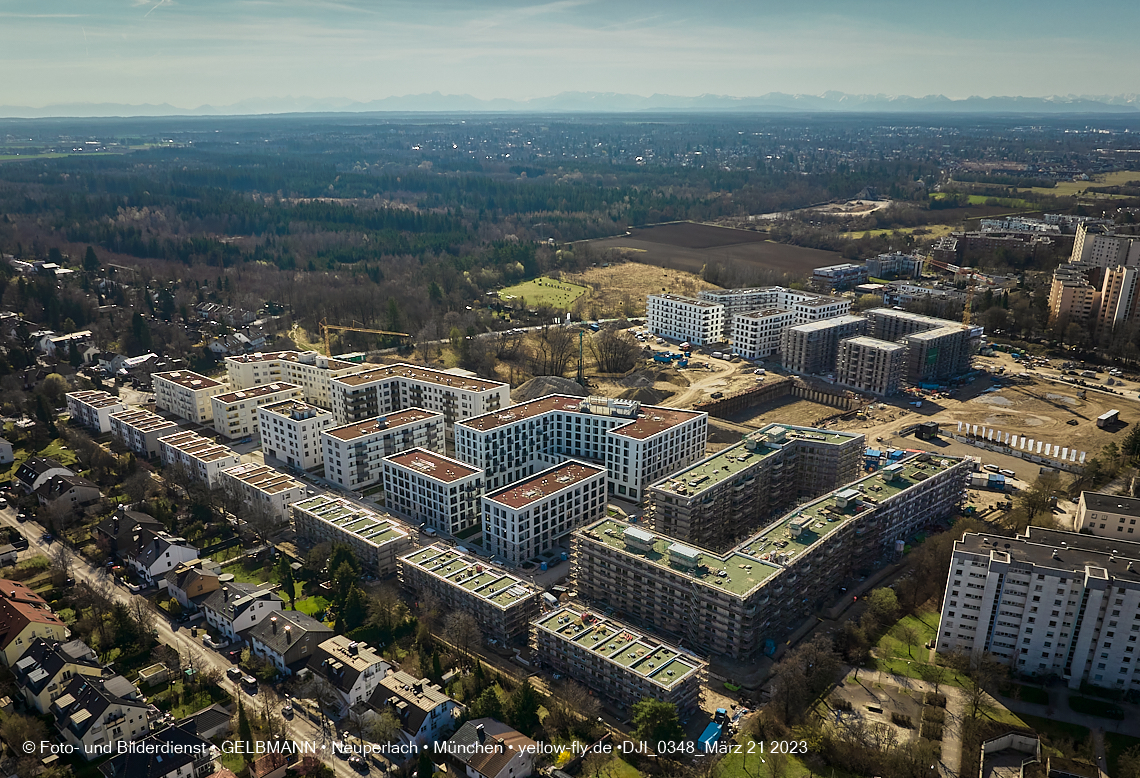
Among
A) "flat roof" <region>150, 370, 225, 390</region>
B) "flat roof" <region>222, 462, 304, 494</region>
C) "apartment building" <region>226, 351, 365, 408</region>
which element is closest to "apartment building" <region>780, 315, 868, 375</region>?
"apartment building" <region>226, 351, 365, 408</region>

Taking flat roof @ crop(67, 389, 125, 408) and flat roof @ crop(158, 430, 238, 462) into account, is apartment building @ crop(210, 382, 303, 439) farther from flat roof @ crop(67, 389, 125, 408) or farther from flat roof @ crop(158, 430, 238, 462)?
flat roof @ crop(67, 389, 125, 408)

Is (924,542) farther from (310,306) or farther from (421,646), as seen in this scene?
(310,306)

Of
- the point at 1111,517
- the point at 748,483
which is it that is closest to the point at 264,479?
the point at 748,483

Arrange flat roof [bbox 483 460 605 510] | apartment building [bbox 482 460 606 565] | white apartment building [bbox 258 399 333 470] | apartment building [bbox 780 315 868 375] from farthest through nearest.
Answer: apartment building [bbox 780 315 868 375], white apartment building [bbox 258 399 333 470], flat roof [bbox 483 460 605 510], apartment building [bbox 482 460 606 565]

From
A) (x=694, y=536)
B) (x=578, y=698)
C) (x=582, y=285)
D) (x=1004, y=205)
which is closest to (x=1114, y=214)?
(x=1004, y=205)

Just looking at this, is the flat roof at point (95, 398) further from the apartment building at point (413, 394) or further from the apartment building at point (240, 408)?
the apartment building at point (413, 394)

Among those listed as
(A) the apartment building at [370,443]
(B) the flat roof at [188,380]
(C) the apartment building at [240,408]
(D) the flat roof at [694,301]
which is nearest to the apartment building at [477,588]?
(A) the apartment building at [370,443]
